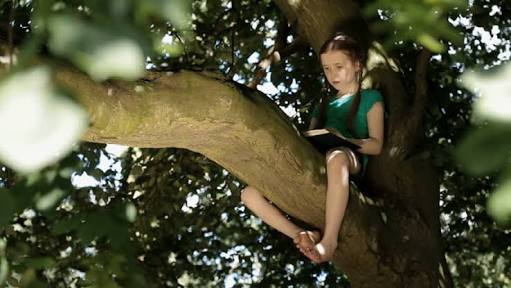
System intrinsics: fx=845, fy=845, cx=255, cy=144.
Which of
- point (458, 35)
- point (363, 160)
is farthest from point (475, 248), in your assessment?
point (458, 35)

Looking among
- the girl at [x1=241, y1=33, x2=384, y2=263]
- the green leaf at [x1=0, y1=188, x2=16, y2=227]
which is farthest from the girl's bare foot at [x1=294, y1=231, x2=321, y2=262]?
the green leaf at [x1=0, y1=188, x2=16, y2=227]

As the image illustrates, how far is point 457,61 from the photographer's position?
6.20 meters

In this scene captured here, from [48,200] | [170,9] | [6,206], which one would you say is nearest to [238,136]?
[48,200]

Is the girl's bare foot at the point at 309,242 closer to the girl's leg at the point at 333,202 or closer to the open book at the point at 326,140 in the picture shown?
the girl's leg at the point at 333,202

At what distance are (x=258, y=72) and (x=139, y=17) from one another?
12.0 feet

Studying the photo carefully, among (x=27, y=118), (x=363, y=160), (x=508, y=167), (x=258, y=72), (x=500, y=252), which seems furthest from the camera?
(x=500, y=252)

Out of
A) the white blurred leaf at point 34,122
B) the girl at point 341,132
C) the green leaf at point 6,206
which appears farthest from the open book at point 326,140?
the white blurred leaf at point 34,122

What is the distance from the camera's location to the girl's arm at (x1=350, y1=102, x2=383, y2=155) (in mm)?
4281

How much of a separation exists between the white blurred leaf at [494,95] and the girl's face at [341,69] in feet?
11.7

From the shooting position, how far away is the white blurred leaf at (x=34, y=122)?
0.86 meters

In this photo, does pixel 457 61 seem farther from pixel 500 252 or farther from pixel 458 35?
pixel 458 35

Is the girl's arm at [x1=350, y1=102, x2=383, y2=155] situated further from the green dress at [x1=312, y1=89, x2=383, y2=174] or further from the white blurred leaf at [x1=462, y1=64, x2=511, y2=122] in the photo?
the white blurred leaf at [x1=462, y1=64, x2=511, y2=122]

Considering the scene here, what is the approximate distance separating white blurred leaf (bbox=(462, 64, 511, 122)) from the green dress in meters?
3.48

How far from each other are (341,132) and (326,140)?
1.31 feet
